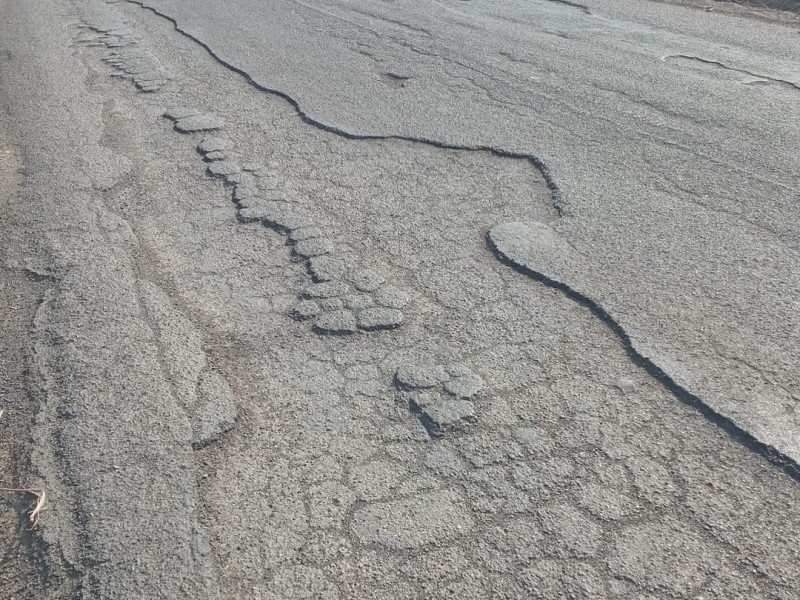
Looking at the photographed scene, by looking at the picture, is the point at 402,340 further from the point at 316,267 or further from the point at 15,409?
the point at 15,409

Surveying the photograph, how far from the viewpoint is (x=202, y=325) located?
3270mm

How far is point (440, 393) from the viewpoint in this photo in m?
2.85

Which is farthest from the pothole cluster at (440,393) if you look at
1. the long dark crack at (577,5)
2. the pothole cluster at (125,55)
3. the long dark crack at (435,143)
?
the long dark crack at (577,5)

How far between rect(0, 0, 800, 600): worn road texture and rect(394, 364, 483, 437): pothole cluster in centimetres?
1

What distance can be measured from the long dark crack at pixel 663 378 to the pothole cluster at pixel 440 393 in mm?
662

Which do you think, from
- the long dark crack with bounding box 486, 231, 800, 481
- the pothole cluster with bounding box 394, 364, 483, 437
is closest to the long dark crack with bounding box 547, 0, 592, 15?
the long dark crack with bounding box 486, 231, 800, 481

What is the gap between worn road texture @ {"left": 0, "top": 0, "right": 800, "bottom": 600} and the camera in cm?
224

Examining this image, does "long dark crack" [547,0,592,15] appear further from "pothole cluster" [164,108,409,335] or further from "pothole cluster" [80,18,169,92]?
"pothole cluster" [164,108,409,335]

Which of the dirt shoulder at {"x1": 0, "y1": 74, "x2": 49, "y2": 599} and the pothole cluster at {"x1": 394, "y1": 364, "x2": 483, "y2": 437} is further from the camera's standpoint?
the pothole cluster at {"x1": 394, "y1": 364, "x2": 483, "y2": 437}

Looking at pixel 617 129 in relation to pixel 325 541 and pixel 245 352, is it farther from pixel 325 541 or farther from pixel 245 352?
pixel 325 541

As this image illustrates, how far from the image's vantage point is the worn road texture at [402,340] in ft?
7.36

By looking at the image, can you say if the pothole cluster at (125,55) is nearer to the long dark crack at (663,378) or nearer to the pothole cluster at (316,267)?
the pothole cluster at (316,267)

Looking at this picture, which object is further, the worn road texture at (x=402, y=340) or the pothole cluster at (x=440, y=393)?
the pothole cluster at (x=440, y=393)

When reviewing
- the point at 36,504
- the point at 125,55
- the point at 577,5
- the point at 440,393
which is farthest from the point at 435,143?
the point at 577,5
